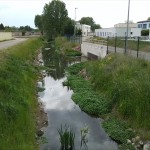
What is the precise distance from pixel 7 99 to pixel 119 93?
524 centimetres

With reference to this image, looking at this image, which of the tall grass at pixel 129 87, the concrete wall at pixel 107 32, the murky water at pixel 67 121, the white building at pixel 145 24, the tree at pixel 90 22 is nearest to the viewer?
the murky water at pixel 67 121

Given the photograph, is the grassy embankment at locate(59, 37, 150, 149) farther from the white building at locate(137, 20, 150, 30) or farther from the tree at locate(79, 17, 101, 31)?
the tree at locate(79, 17, 101, 31)

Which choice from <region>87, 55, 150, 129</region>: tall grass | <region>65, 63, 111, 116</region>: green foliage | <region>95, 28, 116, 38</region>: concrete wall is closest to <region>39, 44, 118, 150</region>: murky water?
<region>65, 63, 111, 116</region>: green foliage

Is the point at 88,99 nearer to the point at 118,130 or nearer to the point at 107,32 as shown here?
the point at 118,130

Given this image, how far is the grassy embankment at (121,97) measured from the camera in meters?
12.1

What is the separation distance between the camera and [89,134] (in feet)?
41.3

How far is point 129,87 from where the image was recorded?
545 inches

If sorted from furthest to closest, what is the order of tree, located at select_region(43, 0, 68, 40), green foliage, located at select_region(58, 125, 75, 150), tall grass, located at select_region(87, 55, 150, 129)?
1. tree, located at select_region(43, 0, 68, 40)
2. tall grass, located at select_region(87, 55, 150, 129)
3. green foliage, located at select_region(58, 125, 75, 150)

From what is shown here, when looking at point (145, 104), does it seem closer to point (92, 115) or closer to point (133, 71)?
point (92, 115)

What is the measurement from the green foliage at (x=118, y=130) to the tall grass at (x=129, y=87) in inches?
15.9

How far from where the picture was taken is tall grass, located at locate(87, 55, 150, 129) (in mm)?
12320

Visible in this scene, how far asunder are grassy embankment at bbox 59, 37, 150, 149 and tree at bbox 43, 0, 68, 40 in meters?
76.4

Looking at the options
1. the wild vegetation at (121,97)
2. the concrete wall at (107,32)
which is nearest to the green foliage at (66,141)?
the wild vegetation at (121,97)

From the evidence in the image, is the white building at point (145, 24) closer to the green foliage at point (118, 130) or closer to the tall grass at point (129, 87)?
the tall grass at point (129, 87)
